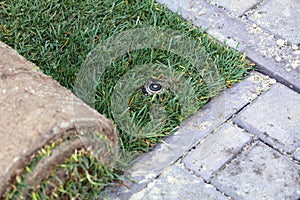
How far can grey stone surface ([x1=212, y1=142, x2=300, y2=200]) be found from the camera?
255cm

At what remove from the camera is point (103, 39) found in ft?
10.6

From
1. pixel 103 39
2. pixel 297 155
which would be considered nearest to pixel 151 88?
pixel 103 39

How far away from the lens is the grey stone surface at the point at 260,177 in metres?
2.55

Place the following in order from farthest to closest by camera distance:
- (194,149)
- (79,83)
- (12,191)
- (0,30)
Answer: (0,30) → (79,83) → (194,149) → (12,191)

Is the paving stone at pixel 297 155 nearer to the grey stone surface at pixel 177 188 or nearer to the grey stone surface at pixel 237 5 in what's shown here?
the grey stone surface at pixel 177 188

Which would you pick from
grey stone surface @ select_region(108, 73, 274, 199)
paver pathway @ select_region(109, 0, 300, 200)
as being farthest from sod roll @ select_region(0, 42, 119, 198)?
paver pathway @ select_region(109, 0, 300, 200)

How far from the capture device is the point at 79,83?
2930 millimetres

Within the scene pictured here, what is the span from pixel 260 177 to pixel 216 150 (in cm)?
25

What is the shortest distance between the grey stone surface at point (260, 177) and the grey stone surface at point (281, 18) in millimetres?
923

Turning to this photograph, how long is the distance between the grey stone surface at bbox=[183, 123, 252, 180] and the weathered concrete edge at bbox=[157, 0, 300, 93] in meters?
A: 0.48

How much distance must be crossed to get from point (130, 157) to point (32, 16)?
1186 mm

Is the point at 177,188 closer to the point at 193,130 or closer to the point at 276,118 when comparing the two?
the point at 193,130

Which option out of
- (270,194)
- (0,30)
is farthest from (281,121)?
(0,30)

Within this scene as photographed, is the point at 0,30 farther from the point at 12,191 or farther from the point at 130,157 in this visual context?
the point at 12,191
